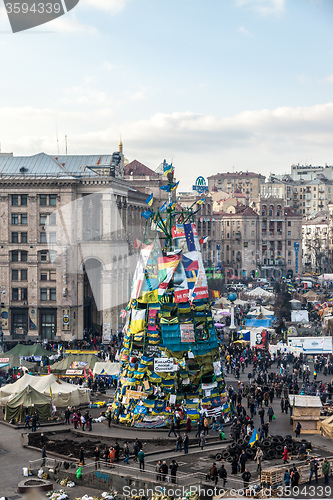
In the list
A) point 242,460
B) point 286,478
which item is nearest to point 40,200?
point 242,460

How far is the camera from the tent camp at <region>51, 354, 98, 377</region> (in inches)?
2052

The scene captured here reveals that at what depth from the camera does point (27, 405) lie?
4234 centimetres

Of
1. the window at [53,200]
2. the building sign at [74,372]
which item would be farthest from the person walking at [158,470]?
the window at [53,200]

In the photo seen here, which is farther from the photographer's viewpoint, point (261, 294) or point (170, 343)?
point (261, 294)

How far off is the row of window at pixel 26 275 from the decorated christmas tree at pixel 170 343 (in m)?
34.3

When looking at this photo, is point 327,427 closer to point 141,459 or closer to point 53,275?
point 141,459

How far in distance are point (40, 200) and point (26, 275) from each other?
703cm

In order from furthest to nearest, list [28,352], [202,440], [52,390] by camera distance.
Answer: [28,352] → [52,390] → [202,440]

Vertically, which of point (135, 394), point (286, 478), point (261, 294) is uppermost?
point (261, 294)

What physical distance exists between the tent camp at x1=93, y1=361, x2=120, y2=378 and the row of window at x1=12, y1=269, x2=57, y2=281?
23077 mm

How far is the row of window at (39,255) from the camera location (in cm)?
7425

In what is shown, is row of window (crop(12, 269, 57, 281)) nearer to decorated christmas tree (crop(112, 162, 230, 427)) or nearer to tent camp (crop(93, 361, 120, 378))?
tent camp (crop(93, 361, 120, 378))

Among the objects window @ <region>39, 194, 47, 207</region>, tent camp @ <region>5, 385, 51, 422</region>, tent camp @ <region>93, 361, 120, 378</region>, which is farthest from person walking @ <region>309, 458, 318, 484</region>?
window @ <region>39, 194, 47, 207</region>

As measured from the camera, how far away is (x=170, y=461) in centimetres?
3366
